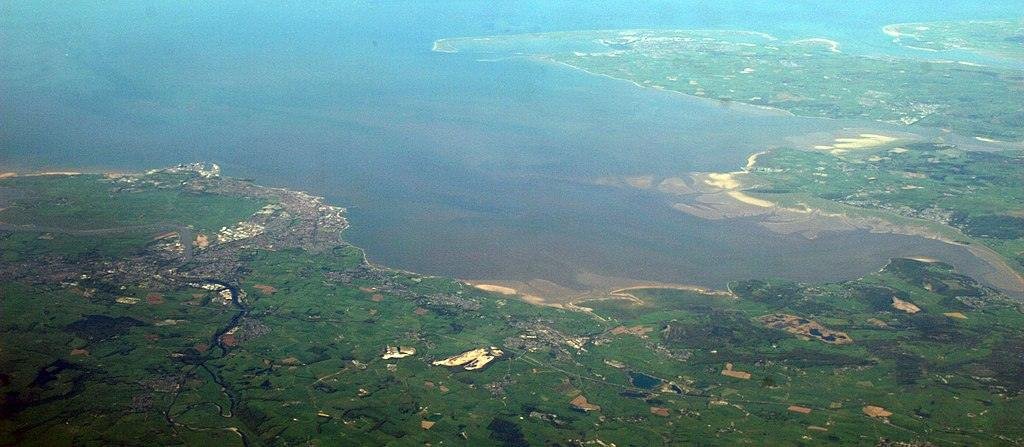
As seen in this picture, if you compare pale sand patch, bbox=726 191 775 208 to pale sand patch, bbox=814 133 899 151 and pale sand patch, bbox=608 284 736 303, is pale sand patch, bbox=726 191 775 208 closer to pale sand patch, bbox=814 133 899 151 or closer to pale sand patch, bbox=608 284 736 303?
pale sand patch, bbox=608 284 736 303

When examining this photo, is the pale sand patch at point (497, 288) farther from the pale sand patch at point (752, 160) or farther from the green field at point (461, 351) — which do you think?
the pale sand patch at point (752, 160)

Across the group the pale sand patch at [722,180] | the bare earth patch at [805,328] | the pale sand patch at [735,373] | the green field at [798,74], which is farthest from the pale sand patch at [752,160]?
the pale sand patch at [735,373]

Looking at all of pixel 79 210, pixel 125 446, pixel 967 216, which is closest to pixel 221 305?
pixel 125 446

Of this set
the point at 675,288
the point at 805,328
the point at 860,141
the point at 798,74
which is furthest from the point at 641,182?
the point at 798,74

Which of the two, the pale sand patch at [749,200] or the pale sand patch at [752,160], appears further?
the pale sand patch at [752,160]

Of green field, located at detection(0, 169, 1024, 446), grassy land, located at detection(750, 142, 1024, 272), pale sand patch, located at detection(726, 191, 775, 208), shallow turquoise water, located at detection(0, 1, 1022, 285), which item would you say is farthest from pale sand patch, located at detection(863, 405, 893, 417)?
pale sand patch, located at detection(726, 191, 775, 208)


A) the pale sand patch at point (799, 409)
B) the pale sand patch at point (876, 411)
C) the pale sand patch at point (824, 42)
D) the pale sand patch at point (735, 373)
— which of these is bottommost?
the pale sand patch at point (799, 409)

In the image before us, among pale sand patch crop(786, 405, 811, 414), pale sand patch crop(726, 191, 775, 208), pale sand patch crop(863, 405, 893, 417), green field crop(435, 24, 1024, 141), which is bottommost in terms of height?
pale sand patch crop(786, 405, 811, 414)

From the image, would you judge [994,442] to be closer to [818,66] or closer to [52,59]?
[818,66]

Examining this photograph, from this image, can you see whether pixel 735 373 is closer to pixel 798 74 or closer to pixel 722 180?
pixel 722 180
